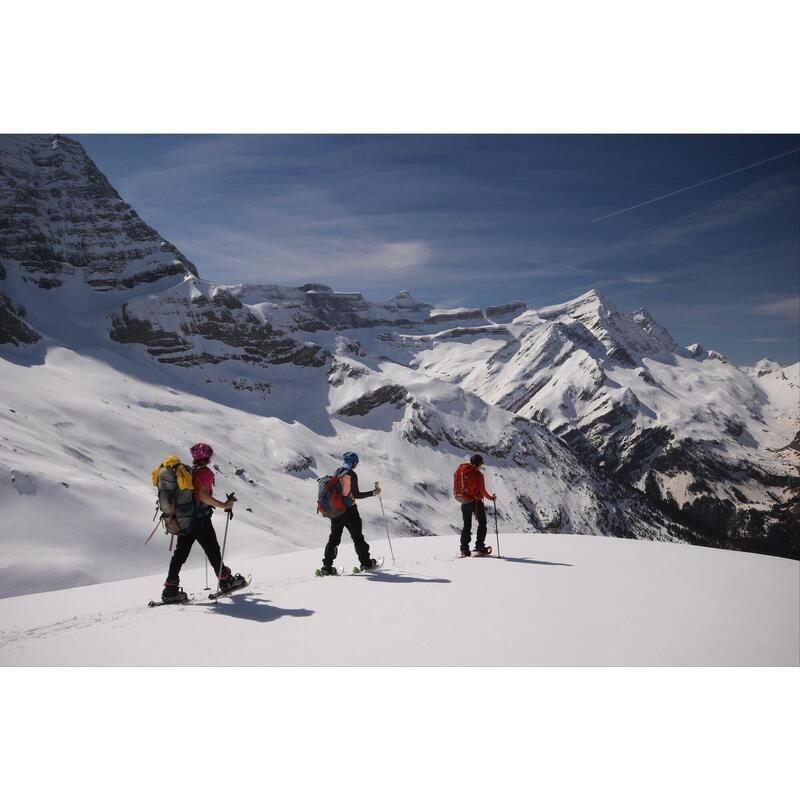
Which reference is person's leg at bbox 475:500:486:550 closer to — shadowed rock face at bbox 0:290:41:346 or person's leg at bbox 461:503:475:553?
person's leg at bbox 461:503:475:553

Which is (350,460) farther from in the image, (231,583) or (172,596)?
(172,596)

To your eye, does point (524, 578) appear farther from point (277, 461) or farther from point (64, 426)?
point (277, 461)

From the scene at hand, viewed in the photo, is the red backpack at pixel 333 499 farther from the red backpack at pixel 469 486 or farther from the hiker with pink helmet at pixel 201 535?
the red backpack at pixel 469 486

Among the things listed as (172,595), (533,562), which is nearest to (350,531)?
(172,595)

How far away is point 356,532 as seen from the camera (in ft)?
28.7

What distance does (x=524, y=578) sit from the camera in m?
8.12

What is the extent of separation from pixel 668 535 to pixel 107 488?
165 m

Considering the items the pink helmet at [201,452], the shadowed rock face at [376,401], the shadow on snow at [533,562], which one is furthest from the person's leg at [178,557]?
the shadowed rock face at [376,401]

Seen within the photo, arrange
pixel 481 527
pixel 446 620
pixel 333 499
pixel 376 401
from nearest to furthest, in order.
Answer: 1. pixel 446 620
2. pixel 333 499
3. pixel 481 527
4. pixel 376 401

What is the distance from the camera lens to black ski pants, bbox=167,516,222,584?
7.32 m

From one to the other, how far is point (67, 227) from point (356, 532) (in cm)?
15373

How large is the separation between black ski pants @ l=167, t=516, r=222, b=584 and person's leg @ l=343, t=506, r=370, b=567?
1960 mm

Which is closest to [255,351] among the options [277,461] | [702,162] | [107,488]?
[277,461]

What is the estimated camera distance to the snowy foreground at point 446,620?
599cm
